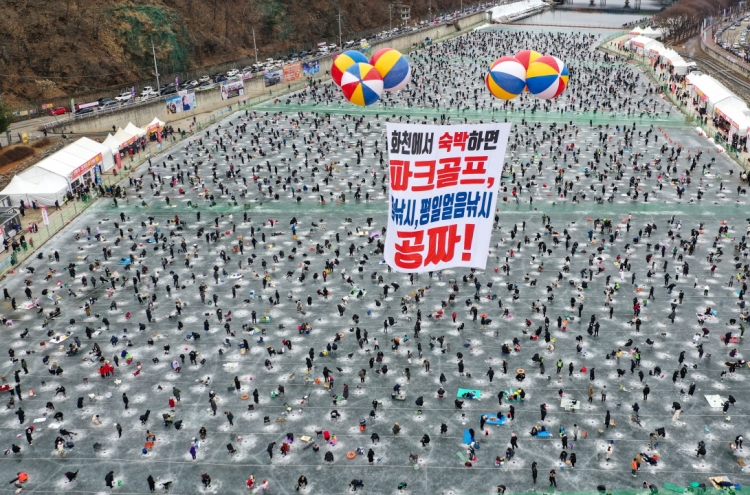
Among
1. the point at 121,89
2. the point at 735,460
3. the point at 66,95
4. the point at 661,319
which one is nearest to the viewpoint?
the point at 735,460

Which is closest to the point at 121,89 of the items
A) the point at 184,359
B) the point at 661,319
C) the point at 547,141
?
the point at 547,141

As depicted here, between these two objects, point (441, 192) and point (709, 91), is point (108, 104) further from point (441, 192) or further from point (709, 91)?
point (441, 192)

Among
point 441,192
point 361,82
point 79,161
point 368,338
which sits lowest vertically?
point 368,338

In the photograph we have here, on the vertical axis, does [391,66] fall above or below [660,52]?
above

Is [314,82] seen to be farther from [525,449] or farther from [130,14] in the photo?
[525,449]

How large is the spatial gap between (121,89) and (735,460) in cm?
7937

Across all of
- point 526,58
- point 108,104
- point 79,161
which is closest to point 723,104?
point 526,58

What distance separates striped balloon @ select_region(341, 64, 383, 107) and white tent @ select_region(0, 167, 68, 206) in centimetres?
2809

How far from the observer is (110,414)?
2625 cm

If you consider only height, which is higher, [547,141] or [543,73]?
[543,73]

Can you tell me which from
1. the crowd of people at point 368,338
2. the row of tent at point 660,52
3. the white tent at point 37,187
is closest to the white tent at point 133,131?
the crowd of people at point 368,338

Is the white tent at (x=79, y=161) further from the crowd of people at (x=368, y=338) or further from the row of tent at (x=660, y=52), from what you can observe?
the row of tent at (x=660, y=52)

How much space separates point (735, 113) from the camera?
61.0 meters

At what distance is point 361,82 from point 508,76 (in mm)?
6644
